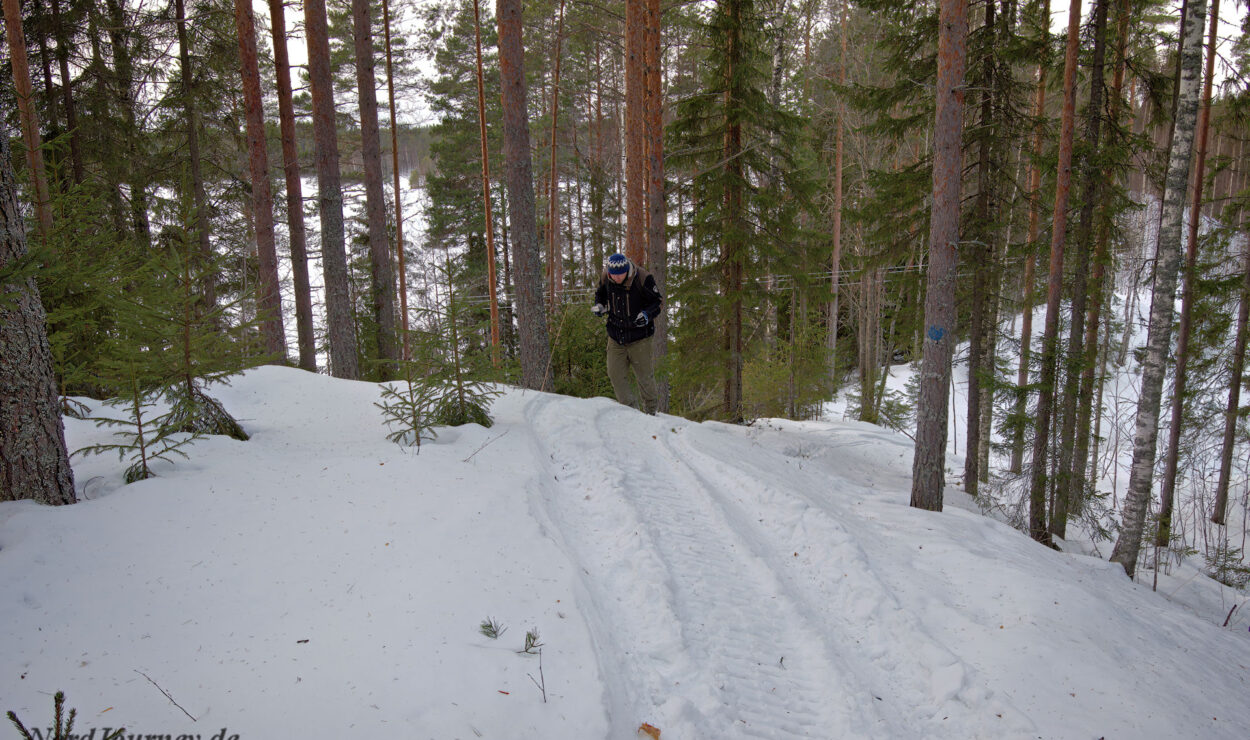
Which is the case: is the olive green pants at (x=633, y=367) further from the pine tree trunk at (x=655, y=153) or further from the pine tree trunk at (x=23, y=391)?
the pine tree trunk at (x=23, y=391)

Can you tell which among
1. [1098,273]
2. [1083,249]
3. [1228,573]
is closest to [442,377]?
[1083,249]

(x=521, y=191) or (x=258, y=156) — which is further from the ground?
(x=258, y=156)

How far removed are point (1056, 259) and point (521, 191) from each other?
26.7 ft

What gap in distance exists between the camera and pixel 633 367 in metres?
7.55

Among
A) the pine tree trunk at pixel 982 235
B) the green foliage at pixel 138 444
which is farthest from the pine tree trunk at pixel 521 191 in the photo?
the pine tree trunk at pixel 982 235

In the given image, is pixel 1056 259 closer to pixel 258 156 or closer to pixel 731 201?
pixel 731 201

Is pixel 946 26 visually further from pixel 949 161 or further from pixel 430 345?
pixel 430 345

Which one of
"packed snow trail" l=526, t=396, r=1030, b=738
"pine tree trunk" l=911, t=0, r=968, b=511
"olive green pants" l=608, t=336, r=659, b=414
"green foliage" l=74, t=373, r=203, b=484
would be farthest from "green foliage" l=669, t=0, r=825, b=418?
"green foliage" l=74, t=373, r=203, b=484

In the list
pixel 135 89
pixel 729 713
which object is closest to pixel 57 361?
pixel 729 713

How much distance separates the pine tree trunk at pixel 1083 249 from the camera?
333 inches

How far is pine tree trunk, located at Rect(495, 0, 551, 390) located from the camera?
24.5ft

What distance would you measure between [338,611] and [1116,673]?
436cm

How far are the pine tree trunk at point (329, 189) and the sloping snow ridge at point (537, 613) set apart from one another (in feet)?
19.3

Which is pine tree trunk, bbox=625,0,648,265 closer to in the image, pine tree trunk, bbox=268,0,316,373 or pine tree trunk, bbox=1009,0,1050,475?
pine tree trunk, bbox=1009,0,1050,475
